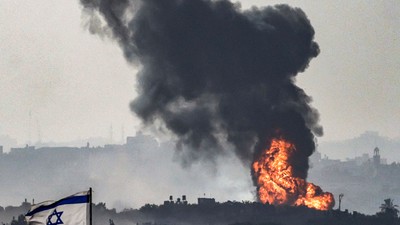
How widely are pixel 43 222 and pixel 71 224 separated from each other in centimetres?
174

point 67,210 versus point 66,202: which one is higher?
point 66,202

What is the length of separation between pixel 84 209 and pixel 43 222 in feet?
8.49

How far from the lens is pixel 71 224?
227ft

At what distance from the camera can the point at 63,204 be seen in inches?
2731

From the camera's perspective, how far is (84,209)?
6919cm

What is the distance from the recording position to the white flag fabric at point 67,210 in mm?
69125

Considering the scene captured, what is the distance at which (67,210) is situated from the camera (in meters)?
69.4

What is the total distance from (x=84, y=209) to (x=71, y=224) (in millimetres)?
1116

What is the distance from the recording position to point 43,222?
69.9 m

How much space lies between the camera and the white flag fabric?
227 ft

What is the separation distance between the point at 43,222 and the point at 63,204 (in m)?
1.67
